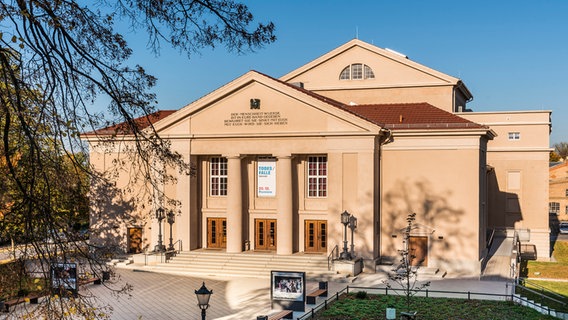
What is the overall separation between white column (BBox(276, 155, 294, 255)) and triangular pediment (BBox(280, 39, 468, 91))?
13412 millimetres

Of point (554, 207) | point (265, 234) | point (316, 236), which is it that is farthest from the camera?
point (554, 207)

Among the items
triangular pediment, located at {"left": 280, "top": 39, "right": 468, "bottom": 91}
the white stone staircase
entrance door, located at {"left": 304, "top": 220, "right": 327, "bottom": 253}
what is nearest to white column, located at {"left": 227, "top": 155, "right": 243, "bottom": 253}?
the white stone staircase

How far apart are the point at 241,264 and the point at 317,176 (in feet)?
19.2

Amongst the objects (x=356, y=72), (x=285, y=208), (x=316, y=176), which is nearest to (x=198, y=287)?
(x=285, y=208)

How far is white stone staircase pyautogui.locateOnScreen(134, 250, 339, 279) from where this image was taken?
27.3 meters

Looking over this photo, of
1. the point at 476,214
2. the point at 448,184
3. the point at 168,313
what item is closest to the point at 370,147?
→ the point at 448,184

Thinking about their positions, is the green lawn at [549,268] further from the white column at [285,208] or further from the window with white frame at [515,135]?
the white column at [285,208]

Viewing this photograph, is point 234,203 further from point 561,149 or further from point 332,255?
point 561,149

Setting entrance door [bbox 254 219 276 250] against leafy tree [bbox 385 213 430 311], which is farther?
entrance door [bbox 254 219 276 250]

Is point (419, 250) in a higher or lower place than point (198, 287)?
higher

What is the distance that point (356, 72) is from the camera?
134 feet

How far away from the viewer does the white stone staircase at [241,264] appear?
89.6ft

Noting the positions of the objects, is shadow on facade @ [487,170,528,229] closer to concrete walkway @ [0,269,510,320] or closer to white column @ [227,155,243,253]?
concrete walkway @ [0,269,510,320]

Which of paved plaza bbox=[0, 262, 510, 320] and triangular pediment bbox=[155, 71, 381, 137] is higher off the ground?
triangular pediment bbox=[155, 71, 381, 137]
